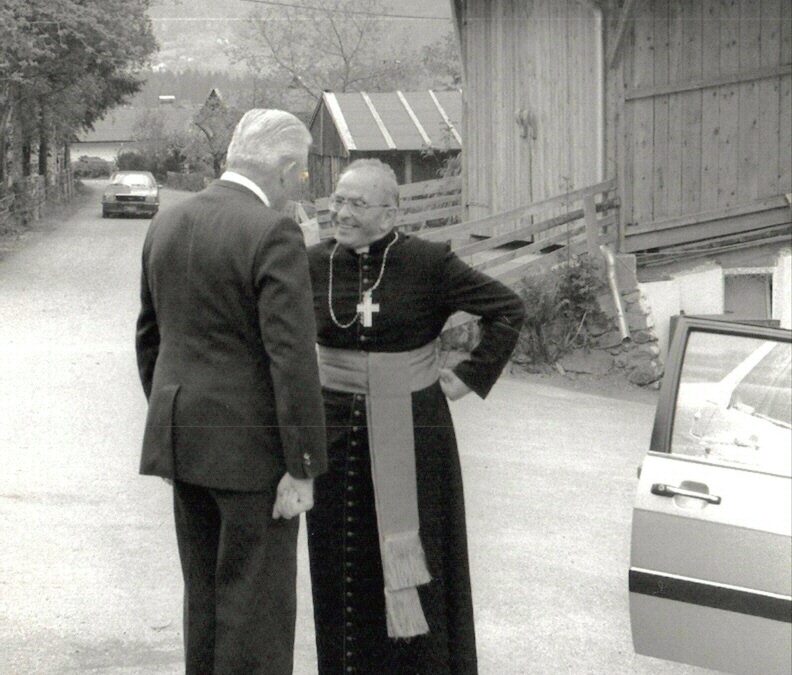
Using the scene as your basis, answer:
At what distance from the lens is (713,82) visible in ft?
42.2

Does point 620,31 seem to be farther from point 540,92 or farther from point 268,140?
point 268,140

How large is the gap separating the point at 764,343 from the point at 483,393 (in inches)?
32.8

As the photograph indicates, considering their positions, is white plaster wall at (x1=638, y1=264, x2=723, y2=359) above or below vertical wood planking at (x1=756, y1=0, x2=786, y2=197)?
below

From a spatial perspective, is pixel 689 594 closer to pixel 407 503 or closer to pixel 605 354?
pixel 407 503

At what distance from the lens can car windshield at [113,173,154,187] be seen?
120 feet

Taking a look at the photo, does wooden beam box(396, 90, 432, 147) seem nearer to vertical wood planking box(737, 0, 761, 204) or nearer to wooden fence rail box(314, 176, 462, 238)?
wooden fence rail box(314, 176, 462, 238)

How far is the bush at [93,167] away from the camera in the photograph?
202 feet

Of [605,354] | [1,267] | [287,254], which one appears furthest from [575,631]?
[1,267]

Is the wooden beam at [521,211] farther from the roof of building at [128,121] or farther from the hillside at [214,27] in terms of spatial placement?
the roof of building at [128,121]

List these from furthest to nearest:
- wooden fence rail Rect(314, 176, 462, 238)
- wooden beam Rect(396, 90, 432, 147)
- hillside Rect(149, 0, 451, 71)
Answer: wooden beam Rect(396, 90, 432, 147), wooden fence rail Rect(314, 176, 462, 238), hillside Rect(149, 0, 451, 71)

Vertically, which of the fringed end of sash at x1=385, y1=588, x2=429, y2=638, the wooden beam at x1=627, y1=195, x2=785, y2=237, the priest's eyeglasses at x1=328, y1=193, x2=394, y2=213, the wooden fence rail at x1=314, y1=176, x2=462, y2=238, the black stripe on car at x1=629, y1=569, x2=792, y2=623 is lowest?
the wooden fence rail at x1=314, y1=176, x2=462, y2=238

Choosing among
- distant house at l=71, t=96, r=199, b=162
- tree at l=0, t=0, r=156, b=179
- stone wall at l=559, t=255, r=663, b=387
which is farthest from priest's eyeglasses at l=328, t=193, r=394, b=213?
distant house at l=71, t=96, r=199, b=162

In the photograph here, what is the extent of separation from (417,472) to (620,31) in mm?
9431

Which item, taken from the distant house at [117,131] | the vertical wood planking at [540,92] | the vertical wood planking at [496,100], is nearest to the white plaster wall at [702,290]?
the vertical wood planking at [540,92]
